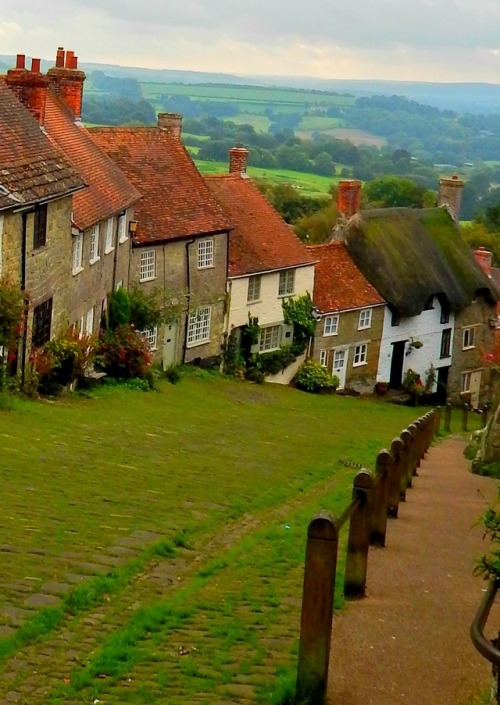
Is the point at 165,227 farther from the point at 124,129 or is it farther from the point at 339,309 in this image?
the point at 339,309

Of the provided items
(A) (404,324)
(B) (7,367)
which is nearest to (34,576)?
(B) (7,367)

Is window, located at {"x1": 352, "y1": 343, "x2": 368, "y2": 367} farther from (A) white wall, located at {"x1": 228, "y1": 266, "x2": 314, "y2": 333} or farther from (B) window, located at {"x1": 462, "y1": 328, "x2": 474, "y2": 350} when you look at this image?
(B) window, located at {"x1": 462, "y1": 328, "x2": 474, "y2": 350}

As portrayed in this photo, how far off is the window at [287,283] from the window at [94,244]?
556 inches

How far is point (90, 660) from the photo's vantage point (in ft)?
26.1

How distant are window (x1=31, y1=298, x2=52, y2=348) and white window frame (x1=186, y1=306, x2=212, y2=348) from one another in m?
13.4

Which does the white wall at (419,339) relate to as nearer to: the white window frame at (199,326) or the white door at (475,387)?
the white door at (475,387)

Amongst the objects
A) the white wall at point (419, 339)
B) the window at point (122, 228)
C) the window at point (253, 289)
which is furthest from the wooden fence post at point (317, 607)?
the white wall at point (419, 339)

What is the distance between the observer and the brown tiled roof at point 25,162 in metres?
21.4

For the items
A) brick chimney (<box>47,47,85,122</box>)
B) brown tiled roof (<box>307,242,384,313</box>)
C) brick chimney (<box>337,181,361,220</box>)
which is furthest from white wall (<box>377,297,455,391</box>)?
brick chimney (<box>47,47,85,122</box>)

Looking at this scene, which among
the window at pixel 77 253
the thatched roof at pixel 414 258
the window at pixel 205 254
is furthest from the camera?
the thatched roof at pixel 414 258

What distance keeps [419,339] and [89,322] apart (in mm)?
23968

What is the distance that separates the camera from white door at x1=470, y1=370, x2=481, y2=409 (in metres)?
54.6

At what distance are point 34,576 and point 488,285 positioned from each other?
45569 mm

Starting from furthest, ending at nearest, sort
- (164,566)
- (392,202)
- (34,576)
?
(392,202), (164,566), (34,576)
